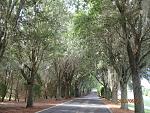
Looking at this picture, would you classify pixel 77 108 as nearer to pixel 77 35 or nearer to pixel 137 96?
pixel 77 35

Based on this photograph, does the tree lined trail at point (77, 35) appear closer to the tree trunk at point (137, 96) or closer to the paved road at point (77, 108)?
the tree trunk at point (137, 96)

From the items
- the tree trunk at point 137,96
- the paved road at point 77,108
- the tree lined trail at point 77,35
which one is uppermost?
the tree lined trail at point 77,35

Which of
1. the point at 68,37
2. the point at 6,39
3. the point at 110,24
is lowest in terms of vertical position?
the point at 6,39

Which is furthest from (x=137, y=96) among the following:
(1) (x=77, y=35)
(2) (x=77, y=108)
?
(2) (x=77, y=108)

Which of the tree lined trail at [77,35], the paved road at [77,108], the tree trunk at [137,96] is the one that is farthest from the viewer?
the paved road at [77,108]

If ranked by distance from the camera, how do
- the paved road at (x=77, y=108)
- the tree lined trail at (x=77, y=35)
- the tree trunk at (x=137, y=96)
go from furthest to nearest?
the paved road at (x=77, y=108) < the tree trunk at (x=137, y=96) < the tree lined trail at (x=77, y=35)

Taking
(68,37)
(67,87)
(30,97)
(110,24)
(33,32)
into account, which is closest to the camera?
(110,24)

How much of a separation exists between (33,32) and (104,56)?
14.3m

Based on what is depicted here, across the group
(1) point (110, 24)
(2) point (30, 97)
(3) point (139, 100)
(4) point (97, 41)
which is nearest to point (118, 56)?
(4) point (97, 41)

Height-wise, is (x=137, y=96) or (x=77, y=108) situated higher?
(x=137, y=96)

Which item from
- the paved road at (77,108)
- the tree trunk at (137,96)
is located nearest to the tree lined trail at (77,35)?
the tree trunk at (137,96)

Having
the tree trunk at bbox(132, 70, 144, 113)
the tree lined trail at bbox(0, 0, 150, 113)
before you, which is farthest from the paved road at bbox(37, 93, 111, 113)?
the tree trunk at bbox(132, 70, 144, 113)

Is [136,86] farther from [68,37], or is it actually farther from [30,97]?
[68,37]

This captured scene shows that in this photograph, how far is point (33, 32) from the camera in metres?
31.8
